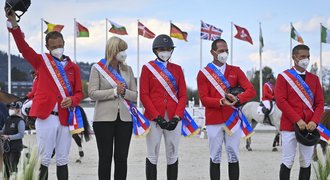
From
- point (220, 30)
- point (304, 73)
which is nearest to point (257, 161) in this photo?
point (304, 73)

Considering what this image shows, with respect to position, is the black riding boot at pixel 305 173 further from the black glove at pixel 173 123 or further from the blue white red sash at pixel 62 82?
the blue white red sash at pixel 62 82

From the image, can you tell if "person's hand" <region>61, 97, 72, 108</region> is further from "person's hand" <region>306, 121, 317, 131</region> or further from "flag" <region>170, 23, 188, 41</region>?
"flag" <region>170, 23, 188, 41</region>

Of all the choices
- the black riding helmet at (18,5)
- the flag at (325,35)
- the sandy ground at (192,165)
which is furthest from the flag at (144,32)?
the black riding helmet at (18,5)

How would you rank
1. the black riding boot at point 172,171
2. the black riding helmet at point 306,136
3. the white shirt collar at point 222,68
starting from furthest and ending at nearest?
the white shirt collar at point 222,68, the black riding boot at point 172,171, the black riding helmet at point 306,136

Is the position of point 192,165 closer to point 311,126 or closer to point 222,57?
point 222,57

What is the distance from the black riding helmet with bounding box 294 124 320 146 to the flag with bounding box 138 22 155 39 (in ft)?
89.9

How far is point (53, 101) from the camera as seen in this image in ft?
24.9

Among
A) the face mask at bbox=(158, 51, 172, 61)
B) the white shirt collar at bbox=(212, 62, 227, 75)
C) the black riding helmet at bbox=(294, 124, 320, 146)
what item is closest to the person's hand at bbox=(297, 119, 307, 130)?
the black riding helmet at bbox=(294, 124, 320, 146)

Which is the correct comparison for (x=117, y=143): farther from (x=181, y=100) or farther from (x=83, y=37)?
(x=83, y=37)

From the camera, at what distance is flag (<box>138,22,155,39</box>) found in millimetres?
35500

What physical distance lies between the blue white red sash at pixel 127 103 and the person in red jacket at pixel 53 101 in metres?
0.51

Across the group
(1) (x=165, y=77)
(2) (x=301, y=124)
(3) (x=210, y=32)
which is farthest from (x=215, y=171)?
(3) (x=210, y=32)

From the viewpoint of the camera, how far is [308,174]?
8555 mm

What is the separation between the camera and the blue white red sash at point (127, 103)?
8.20 metres
